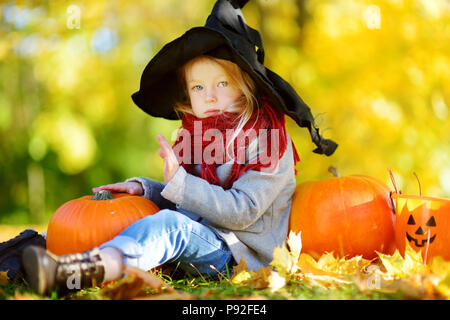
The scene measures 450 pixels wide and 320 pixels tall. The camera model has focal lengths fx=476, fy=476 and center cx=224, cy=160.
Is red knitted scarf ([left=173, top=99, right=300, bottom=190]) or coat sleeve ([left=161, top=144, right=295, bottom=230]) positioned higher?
red knitted scarf ([left=173, top=99, right=300, bottom=190])

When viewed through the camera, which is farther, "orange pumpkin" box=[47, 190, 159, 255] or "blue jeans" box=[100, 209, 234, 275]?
"orange pumpkin" box=[47, 190, 159, 255]

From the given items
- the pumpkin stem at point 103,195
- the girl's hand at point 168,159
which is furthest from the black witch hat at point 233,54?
the pumpkin stem at point 103,195

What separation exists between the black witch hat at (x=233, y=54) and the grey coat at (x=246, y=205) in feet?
0.64

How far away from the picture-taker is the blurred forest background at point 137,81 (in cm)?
374

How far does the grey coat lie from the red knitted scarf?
0.11 ft

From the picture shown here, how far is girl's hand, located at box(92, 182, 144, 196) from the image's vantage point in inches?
86.5

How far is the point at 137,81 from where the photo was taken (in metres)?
6.24

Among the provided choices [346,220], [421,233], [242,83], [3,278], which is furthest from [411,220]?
[3,278]

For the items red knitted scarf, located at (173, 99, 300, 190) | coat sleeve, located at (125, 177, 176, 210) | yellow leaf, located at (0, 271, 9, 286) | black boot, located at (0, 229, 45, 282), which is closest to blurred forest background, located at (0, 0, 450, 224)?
red knitted scarf, located at (173, 99, 300, 190)

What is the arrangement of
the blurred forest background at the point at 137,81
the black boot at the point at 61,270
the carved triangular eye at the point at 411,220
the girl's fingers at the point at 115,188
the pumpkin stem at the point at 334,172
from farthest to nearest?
the blurred forest background at the point at 137,81 → the pumpkin stem at the point at 334,172 → the girl's fingers at the point at 115,188 → the carved triangular eye at the point at 411,220 → the black boot at the point at 61,270

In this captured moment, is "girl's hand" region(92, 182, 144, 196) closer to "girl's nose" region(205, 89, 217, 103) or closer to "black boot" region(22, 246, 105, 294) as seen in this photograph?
"girl's nose" region(205, 89, 217, 103)

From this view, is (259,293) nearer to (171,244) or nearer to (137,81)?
(171,244)

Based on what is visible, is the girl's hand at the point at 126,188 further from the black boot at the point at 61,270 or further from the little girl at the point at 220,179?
the black boot at the point at 61,270
